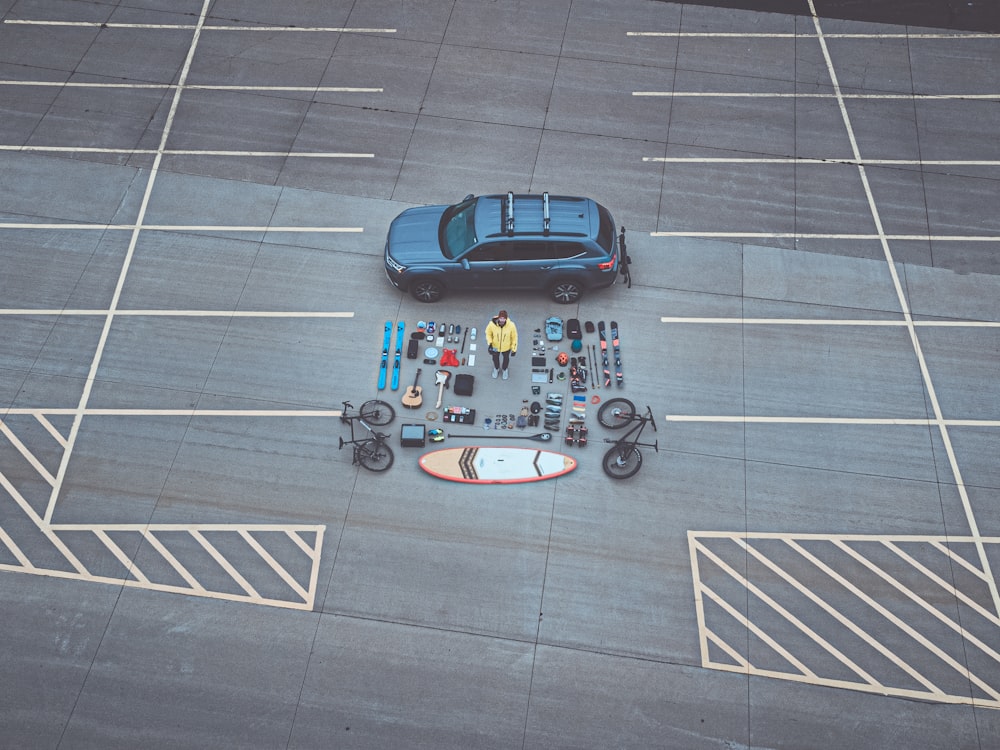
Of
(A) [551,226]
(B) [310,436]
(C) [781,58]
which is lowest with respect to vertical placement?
(B) [310,436]

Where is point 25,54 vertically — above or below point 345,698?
above

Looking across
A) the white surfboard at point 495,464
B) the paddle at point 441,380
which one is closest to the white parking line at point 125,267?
the white surfboard at point 495,464

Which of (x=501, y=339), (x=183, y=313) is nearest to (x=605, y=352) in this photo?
(x=501, y=339)

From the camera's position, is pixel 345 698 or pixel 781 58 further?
pixel 781 58

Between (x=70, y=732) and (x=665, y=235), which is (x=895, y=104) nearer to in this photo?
(x=665, y=235)

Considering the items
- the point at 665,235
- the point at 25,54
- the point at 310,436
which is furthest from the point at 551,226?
the point at 25,54

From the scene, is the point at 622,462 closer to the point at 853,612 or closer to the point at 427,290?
the point at 853,612
